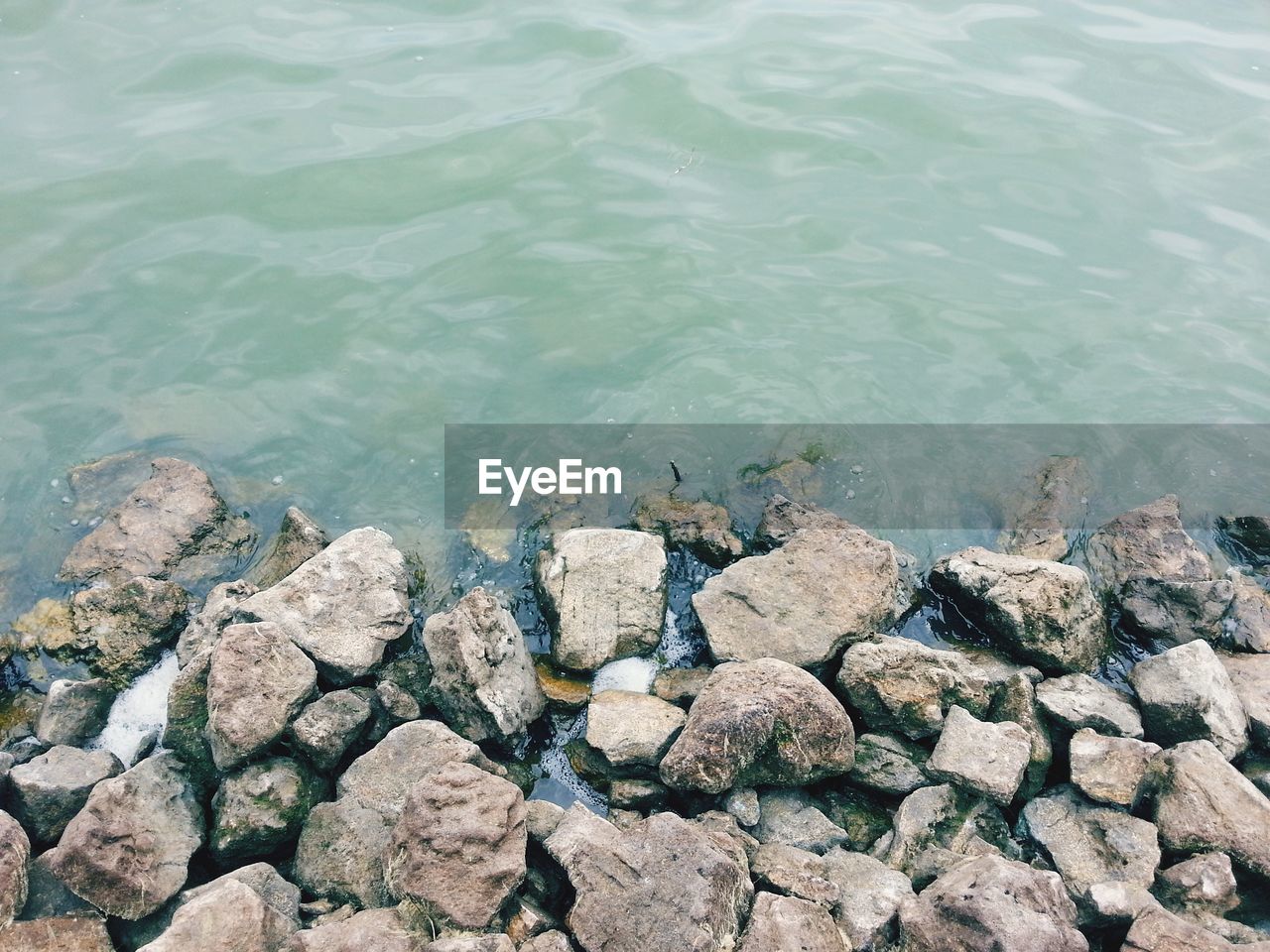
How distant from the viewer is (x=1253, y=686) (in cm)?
609

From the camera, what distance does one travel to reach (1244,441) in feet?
28.6

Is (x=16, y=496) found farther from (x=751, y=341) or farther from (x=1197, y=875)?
(x=1197, y=875)

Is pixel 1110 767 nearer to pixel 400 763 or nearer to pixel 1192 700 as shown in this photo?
pixel 1192 700

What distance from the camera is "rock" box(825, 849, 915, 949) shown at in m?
4.65

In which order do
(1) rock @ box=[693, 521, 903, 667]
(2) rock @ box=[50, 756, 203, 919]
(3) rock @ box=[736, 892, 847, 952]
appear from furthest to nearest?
(1) rock @ box=[693, 521, 903, 667]
(2) rock @ box=[50, 756, 203, 919]
(3) rock @ box=[736, 892, 847, 952]

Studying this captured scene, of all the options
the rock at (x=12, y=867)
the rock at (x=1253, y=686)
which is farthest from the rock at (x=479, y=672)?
the rock at (x=1253, y=686)

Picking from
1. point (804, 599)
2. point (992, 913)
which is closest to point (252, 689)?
point (804, 599)

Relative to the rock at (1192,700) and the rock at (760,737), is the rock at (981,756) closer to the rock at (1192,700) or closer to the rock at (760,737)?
the rock at (760,737)

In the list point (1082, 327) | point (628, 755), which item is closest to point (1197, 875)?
point (628, 755)

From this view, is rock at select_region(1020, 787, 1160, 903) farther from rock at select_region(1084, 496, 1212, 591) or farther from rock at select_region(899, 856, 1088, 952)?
rock at select_region(1084, 496, 1212, 591)

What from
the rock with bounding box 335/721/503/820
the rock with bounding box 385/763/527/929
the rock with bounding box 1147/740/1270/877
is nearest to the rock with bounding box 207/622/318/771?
the rock with bounding box 335/721/503/820

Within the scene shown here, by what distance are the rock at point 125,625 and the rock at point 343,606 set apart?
77 centimetres

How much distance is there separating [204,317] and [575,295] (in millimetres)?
3500

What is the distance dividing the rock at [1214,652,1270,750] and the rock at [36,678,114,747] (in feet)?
23.4
